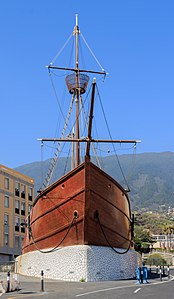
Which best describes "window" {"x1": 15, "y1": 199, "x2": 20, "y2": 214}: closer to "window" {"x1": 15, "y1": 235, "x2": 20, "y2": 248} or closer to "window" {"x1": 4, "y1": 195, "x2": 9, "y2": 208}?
"window" {"x1": 4, "y1": 195, "x2": 9, "y2": 208}

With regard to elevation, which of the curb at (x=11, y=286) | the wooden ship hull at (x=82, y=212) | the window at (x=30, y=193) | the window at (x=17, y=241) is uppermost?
the window at (x=30, y=193)

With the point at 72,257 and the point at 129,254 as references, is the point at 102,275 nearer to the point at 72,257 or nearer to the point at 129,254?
the point at 72,257

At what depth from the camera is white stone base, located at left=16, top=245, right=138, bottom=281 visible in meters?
27.0

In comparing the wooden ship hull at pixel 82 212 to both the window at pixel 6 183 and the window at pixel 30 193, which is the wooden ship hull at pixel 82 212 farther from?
the window at pixel 30 193

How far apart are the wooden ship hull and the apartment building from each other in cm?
2888

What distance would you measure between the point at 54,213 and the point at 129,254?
566 centimetres

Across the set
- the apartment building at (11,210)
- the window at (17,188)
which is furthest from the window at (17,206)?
the window at (17,188)

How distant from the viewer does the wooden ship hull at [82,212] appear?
27938mm

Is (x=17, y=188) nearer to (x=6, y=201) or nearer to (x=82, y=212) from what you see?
(x=6, y=201)

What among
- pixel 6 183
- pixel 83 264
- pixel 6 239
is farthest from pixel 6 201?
pixel 83 264

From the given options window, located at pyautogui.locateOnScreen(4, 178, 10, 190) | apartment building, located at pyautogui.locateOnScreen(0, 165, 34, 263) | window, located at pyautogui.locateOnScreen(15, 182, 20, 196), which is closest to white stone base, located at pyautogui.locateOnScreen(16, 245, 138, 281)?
apartment building, located at pyautogui.locateOnScreen(0, 165, 34, 263)

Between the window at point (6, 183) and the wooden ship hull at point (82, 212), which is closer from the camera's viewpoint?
the wooden ship hull at point (82, 212)

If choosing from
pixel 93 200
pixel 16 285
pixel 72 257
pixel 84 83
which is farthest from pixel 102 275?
pixel 84 83

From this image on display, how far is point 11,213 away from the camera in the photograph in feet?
206
